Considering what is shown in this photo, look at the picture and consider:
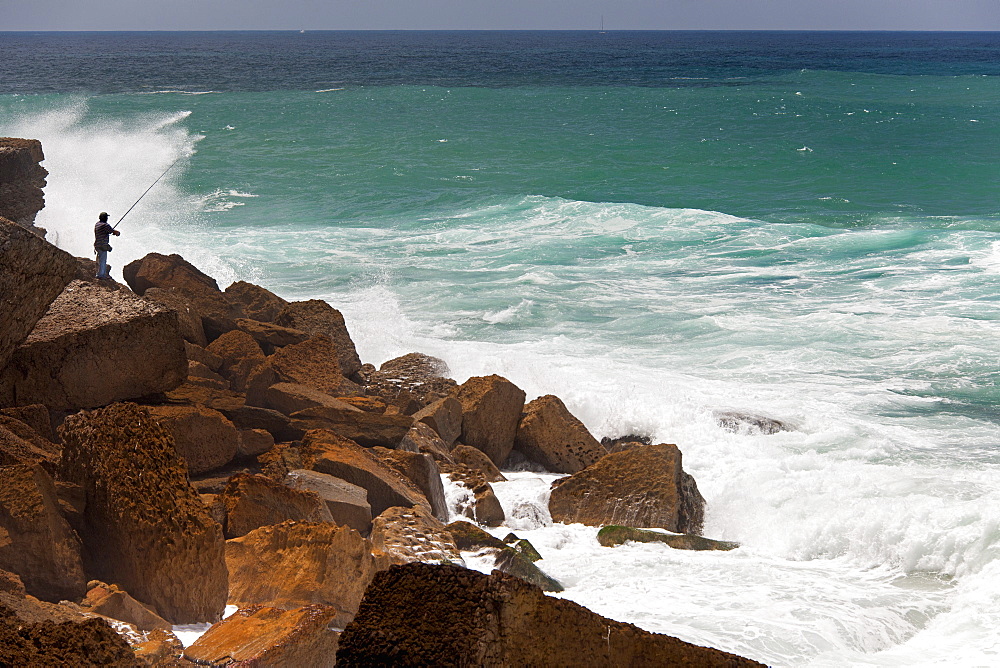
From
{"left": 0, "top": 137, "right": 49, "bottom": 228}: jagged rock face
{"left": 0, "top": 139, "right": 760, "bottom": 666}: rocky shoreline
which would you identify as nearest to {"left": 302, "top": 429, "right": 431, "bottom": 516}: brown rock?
{"left": 0, "top": 139, "right": 760, "bottom": 666}: rocky shoreline

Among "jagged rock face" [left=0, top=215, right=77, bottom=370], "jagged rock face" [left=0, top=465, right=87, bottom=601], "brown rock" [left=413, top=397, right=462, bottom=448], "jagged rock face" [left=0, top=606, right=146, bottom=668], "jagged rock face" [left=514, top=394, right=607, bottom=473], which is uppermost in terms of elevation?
"jagged rock face" [left=0, top=215, right=77, bottom=370]

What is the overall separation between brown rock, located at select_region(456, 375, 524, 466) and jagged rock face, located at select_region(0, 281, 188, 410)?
8.74ft

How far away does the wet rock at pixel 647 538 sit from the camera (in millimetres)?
6402

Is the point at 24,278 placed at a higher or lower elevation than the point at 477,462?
higher

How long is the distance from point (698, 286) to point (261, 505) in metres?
10.3

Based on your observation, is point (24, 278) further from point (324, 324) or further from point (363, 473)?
point (324, 324)

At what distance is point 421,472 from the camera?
6449mm

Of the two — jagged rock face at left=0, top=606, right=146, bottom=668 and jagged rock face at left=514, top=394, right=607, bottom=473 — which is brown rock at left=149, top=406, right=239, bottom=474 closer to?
jagged rock face at left=0, top=606, right=146, bottom=668

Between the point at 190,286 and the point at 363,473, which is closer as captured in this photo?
the point at 363,473

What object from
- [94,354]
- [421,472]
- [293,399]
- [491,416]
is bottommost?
[491,416]

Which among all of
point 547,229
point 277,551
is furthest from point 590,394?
point 547,229

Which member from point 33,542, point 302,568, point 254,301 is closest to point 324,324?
point 254,301

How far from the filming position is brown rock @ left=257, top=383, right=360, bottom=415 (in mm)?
6781

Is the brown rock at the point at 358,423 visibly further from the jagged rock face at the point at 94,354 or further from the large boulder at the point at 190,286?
the large boulder at the point at 190,286
